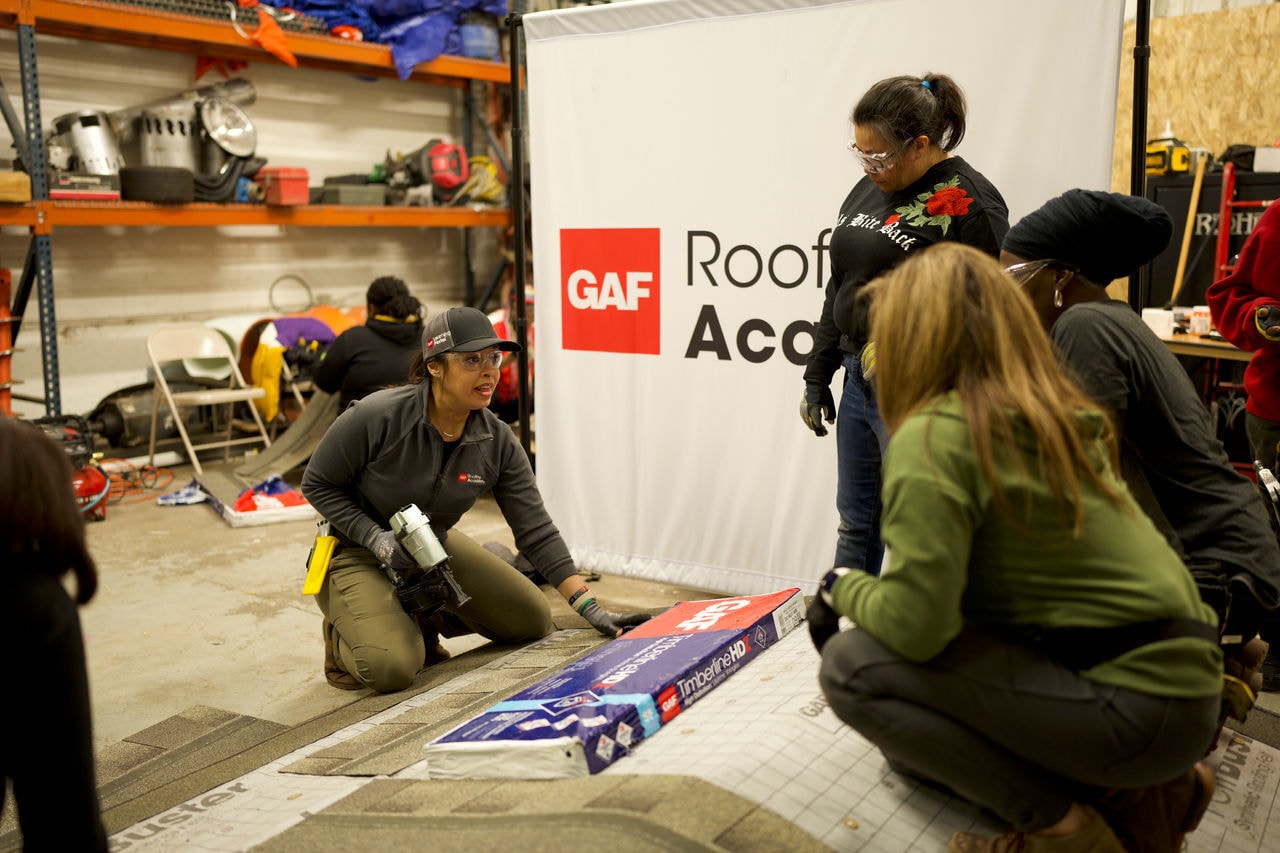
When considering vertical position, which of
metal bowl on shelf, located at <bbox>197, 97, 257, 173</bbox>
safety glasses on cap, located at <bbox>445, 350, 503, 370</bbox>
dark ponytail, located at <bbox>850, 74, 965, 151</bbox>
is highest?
metal bowl on shelf, located at <bbox>197, 97, 257, 173</bbox>

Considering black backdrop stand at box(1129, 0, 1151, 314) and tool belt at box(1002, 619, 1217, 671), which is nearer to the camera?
tool belt at box(1002, 619, 1217, 671)

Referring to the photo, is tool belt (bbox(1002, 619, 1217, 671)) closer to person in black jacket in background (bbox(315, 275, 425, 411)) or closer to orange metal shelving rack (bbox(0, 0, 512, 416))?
person in black jacket in background (bbox(315, 275, 425, 411))

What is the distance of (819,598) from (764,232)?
2.12m

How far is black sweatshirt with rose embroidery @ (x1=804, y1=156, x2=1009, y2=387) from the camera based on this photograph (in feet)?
9.18

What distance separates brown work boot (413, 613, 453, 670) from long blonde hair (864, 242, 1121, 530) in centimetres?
212

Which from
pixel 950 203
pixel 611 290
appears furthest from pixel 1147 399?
pixel 611 290

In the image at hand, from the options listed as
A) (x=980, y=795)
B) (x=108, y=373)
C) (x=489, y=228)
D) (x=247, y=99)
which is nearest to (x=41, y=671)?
(x=980, y=795)

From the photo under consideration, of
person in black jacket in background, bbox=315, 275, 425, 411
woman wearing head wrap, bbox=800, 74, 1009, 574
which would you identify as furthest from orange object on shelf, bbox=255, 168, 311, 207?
woman wearing head wrap, bbox=800, 74, 1009, 574

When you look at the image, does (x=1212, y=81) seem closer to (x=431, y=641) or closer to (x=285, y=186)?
Result: (x=285, y=186)

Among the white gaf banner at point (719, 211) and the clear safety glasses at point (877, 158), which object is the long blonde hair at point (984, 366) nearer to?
the clear safety glasses at point (877, 158)

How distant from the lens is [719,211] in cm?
394

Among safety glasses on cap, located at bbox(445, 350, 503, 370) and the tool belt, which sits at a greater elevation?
safety glasses on cap, located at bbox(445, 350, 503, 370)

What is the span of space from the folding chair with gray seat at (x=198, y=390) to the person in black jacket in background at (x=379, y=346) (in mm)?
1224

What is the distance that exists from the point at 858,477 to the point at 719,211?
130 centimetres
